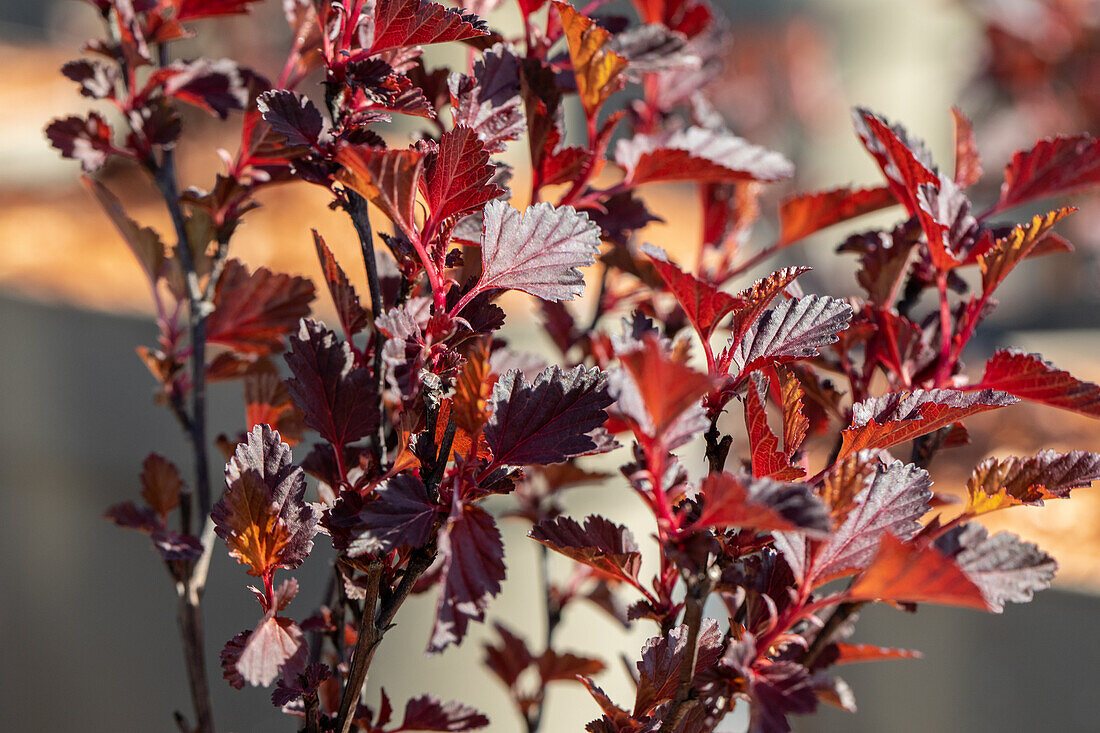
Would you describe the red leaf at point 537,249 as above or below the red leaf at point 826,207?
below

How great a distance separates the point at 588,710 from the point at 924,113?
3.05 meters

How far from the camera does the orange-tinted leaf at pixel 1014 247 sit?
14.4 inches

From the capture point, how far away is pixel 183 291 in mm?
552

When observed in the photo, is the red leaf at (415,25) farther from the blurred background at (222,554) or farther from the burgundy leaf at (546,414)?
the blurred background at (222,554)

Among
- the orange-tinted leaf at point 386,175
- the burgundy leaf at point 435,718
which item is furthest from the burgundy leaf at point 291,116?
the burgundy leaf at point 435,718

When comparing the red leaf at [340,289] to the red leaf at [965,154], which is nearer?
the red leaf at [340,289]

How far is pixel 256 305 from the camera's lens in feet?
1.67

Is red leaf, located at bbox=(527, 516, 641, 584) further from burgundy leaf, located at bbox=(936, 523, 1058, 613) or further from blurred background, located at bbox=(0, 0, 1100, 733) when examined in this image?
blurred background, located at bbox=(0, 0, 1100, 733)

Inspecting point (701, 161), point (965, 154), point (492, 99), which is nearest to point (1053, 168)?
point (965, 154)

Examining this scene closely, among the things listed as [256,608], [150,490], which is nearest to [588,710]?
[256,608]

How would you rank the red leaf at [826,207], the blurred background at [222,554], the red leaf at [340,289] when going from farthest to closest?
the blurred background at [222,554]
the red leaf at [826,207]
the red leaf at [340,289]

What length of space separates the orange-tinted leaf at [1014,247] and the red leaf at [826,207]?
9 cm

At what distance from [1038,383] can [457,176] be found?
0.85 feet

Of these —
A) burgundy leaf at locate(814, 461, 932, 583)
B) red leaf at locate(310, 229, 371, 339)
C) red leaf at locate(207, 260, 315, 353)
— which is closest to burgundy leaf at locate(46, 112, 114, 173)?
red leaf at locate(207, 260, 315, 353)
